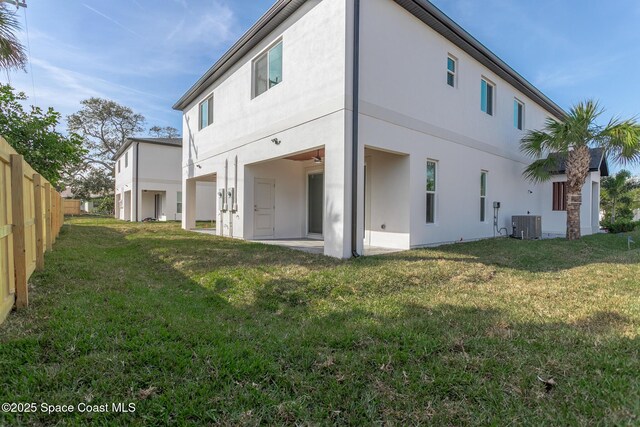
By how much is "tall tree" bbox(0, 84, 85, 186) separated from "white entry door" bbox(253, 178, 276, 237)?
556 centimetres

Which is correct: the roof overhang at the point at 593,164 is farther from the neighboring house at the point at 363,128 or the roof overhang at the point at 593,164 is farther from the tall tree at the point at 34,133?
the tall tree at the point at 34,133

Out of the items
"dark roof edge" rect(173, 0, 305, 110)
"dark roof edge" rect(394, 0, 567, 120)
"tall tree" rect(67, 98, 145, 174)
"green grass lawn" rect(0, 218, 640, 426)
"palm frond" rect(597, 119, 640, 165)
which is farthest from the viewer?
"tall tree" rect(67, 98, 145, 174)

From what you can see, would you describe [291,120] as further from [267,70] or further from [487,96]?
[487,96]

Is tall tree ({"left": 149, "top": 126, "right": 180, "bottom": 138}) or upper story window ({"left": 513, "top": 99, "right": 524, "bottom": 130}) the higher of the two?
tall tree ({"left": 149, "top": 126, "right": 180, "bottom": 138})

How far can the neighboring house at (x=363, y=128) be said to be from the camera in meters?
7.13

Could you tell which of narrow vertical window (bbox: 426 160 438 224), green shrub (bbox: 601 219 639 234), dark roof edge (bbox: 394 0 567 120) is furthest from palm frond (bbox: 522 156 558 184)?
narrow vertical window (bbox: 426 160 438 224)

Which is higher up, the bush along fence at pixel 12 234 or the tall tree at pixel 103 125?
the tall tree at pixel 103 125

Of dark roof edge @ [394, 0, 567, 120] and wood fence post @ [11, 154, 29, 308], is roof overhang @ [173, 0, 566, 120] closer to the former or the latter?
dark roof edge @ [394, 0, 567, 120]

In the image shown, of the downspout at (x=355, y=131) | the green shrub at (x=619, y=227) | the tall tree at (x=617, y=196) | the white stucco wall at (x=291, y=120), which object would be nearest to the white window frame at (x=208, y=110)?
the white stucco wall at (x=291, y=120)

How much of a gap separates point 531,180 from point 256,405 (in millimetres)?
14829

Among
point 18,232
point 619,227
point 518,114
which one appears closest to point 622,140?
point 518,114

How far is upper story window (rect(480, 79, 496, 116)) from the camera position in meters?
11.1

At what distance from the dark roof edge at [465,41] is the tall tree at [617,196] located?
34.4 feet

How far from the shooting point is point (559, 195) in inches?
580
